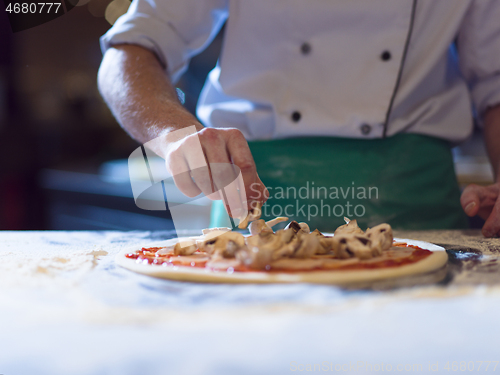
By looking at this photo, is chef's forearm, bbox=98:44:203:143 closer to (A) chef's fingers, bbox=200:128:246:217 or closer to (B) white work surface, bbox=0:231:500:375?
(A) chef's fingers, bbox=200:128:246:217

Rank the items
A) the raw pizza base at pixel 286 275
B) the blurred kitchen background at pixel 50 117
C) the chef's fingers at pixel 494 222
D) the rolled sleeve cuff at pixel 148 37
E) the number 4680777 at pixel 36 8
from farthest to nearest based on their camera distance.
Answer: the blurred kitchen background at pixel 50 117 → the number 4680777 at pixel 36 8 → the rolled sleeve cuff at pixel 148 37 → the chef's fingers at pixel 494 222 → the raw pizza base at pixel 286 275

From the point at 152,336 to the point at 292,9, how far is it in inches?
34.8

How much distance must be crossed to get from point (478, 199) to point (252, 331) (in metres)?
0.72

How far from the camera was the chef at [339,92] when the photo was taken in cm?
101

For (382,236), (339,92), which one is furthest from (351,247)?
(339,92)

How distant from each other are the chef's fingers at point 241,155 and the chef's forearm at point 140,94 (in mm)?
88

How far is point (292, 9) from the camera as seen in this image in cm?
102

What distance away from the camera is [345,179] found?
40.1 inches

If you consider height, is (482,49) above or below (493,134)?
above

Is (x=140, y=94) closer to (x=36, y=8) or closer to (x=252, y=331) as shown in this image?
(x=252, y=331)

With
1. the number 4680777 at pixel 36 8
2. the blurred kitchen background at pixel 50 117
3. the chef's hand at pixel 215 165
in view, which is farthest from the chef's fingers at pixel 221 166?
the blurred kitchen background at pixel 50 117

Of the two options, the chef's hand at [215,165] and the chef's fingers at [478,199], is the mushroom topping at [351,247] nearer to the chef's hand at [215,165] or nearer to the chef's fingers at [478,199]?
the chef's hand at [215,165]

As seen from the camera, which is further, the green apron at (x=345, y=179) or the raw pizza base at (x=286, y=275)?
the green apron at (x=345, y=179)

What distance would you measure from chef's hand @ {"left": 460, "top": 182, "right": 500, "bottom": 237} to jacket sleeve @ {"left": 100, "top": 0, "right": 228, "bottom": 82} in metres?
0.77
